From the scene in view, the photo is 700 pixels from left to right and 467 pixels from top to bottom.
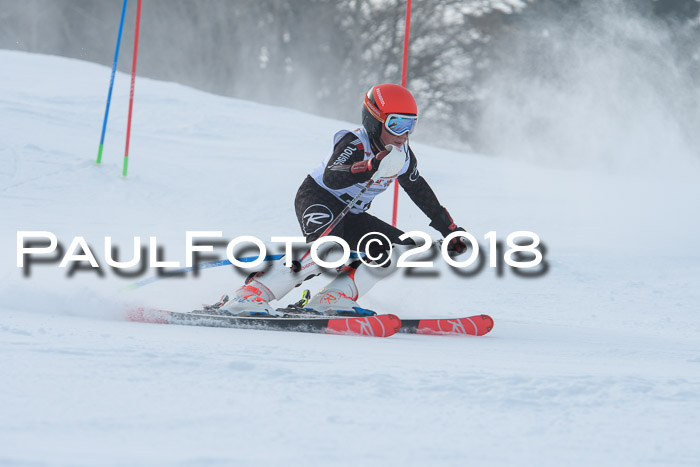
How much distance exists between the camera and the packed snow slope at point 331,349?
192 cm

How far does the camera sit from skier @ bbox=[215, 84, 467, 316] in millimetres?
4039

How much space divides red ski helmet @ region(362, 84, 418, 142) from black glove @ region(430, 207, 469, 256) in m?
0.56

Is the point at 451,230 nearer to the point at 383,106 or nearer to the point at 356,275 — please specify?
the point at 356,275

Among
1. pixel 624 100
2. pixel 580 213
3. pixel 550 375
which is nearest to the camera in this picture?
pixel 550 375

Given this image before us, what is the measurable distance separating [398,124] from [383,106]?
0.11 metres

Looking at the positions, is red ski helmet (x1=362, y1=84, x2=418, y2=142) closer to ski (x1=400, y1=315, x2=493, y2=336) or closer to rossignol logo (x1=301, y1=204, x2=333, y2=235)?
rossignol logo (x1=301, y1=204, x2=333, y2=235)

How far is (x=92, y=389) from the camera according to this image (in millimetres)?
2189

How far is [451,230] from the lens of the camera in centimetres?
443

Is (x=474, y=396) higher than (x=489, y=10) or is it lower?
lower

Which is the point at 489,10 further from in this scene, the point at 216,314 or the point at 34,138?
the point at 216,314

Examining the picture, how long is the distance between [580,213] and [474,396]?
7.85 meters

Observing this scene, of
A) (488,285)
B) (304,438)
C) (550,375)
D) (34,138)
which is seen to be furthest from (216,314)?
(34,138)

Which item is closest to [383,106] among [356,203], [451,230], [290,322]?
[356,203]

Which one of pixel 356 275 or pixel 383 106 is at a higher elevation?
pixel 383 106
